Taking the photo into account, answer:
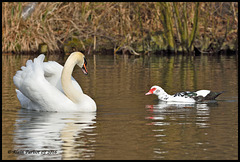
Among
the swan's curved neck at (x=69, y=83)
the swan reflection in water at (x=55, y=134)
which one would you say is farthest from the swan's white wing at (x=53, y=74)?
the swan reflection in water at (x=55, y=134)

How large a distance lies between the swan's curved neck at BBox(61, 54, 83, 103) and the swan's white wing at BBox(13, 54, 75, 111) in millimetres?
88

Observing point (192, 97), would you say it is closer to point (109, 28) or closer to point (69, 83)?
point (69, 83)

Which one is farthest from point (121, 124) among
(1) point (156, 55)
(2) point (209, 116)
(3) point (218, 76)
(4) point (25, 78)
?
(1) point (156, 55)

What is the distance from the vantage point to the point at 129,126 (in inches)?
337

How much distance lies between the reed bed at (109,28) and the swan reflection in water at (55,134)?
14.6 metres

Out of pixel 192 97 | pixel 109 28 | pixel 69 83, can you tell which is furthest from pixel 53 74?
pixel 109 28

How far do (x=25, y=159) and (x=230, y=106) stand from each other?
5.03 m

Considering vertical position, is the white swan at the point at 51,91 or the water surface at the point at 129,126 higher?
the white swan at the point at 51,91

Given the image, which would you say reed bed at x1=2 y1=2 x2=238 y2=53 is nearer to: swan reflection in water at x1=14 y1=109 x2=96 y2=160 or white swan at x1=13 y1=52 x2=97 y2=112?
white swan at x1=13 y1=52 x2=97 y2=112

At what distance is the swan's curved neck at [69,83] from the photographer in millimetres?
10069

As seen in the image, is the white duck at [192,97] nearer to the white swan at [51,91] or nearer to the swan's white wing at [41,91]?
the white swan at [51,91]

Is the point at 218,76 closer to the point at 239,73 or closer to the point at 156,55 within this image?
the point at 239,73

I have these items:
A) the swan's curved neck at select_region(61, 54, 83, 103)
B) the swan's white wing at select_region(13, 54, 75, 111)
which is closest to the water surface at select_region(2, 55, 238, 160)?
the swan's white wing at select_region(13, 54, 75, 111)

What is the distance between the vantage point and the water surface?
22.5 feet
